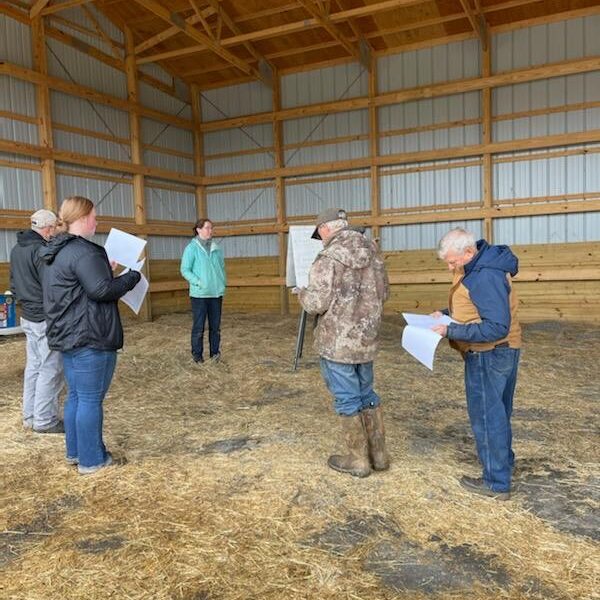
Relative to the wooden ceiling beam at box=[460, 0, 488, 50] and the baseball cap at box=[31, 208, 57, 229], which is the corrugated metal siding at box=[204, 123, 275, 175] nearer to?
the wooden ceiling beam at box=[460, 0, 488, 50]

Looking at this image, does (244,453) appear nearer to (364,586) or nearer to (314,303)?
(314,303)

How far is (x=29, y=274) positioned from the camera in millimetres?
4281

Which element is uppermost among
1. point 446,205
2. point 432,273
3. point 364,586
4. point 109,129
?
point 109,129

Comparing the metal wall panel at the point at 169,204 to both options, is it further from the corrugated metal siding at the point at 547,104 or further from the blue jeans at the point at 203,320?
the corrugated metal siding at the point at 547,104

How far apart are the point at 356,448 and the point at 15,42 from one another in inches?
404

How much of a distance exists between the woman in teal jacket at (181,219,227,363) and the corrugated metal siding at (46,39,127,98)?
670 centimetres

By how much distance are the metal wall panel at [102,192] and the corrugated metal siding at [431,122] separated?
221 inches

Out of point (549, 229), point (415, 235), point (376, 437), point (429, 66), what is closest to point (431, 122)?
point (429, 66)

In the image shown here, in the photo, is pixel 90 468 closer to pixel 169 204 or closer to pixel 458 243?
pixel 458 243

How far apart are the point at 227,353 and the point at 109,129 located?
686 cm

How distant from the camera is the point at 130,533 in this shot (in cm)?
288

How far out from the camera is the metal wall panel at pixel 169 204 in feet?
43.5

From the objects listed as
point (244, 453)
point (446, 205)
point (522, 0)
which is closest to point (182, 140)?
point (446, 205)

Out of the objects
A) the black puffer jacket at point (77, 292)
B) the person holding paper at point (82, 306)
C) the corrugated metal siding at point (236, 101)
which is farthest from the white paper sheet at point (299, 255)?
the corrugated metal siding at point (236, 101)
